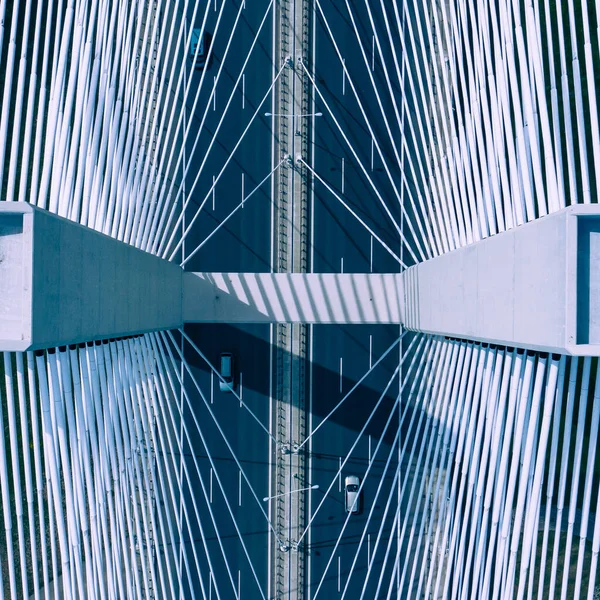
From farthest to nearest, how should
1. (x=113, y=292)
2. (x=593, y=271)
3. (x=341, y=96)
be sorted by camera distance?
1. (x=341, y=96)
2. (x=113, y=292)
3. (x=593, y=271)

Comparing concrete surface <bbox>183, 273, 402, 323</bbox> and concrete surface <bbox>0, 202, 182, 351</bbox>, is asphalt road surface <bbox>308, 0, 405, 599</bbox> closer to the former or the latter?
concrete surface <bbox>183, 273, 402, 323</bbox>

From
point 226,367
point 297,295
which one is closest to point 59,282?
point 297,295

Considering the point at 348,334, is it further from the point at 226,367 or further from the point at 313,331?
the point at 226,367

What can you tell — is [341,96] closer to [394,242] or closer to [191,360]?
[394,242]

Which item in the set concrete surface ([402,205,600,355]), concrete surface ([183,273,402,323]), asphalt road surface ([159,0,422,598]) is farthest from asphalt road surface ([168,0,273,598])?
concrete surface ([402,205,600,355])

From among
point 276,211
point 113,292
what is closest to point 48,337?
point 113,292

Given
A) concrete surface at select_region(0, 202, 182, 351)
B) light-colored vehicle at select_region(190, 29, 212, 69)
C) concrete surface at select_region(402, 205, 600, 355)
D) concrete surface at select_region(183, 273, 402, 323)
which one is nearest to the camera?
concrete surface at select_region(0, 202, 182, 351)

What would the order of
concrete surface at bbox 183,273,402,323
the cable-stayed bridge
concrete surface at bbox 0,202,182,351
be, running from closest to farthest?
concrete surface at bbox 0,202,182,351, the cable-stayed bridge, concrete surface at bbox 183,273,402,323

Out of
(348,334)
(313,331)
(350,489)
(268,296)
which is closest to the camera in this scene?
(268,296)
